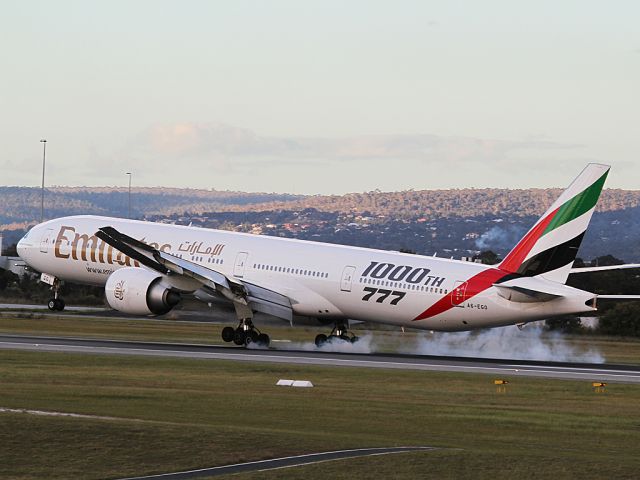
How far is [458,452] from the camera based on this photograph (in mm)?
22234

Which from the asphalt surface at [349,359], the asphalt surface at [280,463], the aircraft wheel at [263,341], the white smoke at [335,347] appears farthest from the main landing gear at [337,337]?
the asphalt surface at [280,463]

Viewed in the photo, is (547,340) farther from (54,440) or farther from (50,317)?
(54,440)

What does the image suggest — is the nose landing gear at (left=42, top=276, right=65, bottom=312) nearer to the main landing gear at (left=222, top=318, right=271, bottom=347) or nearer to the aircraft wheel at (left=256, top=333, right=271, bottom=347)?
the main landing gear at (left=222, top=318, right=271, bottom=347)

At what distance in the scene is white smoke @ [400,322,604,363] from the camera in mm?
55156

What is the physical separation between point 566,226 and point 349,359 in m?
9.92

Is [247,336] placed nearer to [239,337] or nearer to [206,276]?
[239,337]

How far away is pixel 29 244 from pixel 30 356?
18.3m

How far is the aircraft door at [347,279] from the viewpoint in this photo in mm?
54381

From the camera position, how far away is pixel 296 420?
2877 centimetres

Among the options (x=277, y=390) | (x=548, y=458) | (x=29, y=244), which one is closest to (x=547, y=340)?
(x=29, y=244)

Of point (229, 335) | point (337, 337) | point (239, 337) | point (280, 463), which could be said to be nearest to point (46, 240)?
point (229, 335)

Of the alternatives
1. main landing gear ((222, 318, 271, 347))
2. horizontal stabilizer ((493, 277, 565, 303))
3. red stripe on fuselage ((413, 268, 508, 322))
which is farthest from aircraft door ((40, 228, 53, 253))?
horizontal stabilizer ((493, 277, 565, 303))

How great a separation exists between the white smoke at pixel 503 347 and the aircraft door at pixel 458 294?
4525 millimetres

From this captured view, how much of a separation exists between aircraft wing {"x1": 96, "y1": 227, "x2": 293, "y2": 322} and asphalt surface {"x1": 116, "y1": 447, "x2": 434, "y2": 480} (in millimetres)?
31101
